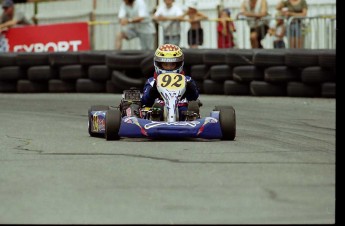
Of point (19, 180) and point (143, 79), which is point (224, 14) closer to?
point (143, 79)

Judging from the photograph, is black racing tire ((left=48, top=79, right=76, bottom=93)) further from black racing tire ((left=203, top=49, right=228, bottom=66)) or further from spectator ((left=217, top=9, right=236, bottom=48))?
black racing tire ((left=203, top=49, right=228, bottom=66))

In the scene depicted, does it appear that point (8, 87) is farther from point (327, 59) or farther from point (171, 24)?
point (327, 59)

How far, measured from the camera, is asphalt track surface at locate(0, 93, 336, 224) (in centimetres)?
681

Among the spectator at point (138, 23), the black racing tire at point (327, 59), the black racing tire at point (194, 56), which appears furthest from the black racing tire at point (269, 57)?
the spectator at point (138, 23)

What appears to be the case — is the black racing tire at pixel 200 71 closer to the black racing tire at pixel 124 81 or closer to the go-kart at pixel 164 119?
the black racing tire at pixel 124 81

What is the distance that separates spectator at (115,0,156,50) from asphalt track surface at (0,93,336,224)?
668 centimetres

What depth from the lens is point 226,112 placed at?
11.2 metres

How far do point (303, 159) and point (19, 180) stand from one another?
2.55 m

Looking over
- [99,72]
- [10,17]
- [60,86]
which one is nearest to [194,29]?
[99,72]

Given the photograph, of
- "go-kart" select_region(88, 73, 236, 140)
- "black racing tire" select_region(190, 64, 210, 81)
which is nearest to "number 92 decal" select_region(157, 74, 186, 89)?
"go-kart" select_region(88, 73, 236, 140)

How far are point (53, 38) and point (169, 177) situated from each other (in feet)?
43.8

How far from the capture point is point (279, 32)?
1878 centimetres

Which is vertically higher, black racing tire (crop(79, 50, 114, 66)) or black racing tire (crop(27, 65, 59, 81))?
black racing tire (crop(79, 50, 114, 66))

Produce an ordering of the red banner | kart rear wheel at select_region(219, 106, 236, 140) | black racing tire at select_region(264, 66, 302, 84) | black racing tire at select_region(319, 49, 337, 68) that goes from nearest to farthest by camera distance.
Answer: kart rear wheel at select_region(219, 106, 236, 140), black racing tire at select_region(319, 49, 337, 68), black racing tire at select_region(264, 66, 302, 84), the red banner
